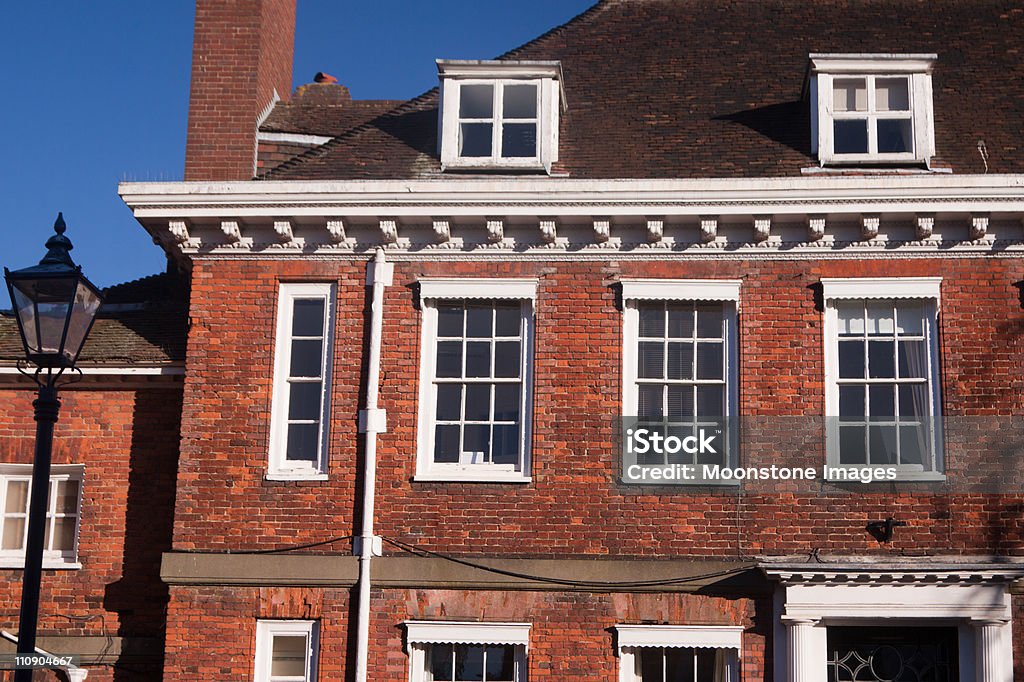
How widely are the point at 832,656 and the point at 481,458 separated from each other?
4.26 m

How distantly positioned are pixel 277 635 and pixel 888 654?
6.48 metres

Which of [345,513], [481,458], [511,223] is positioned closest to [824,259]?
[511,223]

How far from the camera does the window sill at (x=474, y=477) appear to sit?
1386 centimetres

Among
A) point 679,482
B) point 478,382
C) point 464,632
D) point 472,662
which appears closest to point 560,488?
point 679,482

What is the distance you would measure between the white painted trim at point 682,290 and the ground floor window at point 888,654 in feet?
12.3

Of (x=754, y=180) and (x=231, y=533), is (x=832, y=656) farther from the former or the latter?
(x=231, y=533)

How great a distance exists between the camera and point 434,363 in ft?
47.2

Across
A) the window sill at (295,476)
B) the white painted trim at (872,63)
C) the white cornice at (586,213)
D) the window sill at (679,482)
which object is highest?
the white painted trim at (872,63)

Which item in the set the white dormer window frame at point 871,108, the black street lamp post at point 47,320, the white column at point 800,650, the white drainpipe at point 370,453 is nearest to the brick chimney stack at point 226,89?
the white drainpipe at point 370,453

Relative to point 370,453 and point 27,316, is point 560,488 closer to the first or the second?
point 370,453

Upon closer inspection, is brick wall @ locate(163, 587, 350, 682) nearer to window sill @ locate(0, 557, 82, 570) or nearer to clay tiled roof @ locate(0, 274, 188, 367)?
window sill @ locate(0, 557, 82, 570)

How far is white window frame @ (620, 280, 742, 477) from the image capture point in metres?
14.1

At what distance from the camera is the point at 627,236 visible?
14.4 m

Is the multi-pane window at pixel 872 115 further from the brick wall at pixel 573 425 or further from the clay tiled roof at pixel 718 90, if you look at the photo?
the brick wall at pixel 573 425
